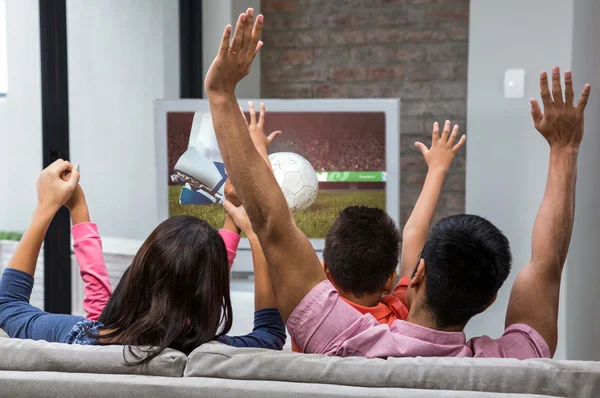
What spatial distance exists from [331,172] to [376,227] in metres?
1.54

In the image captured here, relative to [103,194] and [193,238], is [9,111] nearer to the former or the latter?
[103,194]

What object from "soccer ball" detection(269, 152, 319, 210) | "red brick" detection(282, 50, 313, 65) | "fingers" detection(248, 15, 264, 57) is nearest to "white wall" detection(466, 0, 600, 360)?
"soccer ball" detection(269, 152, 319, 210)

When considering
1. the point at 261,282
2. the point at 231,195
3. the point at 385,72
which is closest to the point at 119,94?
the point at 385,72

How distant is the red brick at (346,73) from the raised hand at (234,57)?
10.2 feet

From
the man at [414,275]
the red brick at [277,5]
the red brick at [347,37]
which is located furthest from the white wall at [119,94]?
the man at [414,275]

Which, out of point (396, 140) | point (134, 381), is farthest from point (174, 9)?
point (134, 381)

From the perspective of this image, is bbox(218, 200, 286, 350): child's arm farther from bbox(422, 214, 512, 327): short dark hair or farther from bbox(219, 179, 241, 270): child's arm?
bbox(422, 214, 512, 327): short dark hair

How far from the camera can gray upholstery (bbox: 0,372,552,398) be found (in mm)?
1230

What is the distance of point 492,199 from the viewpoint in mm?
3494

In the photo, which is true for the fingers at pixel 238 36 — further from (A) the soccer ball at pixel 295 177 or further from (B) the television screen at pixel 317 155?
(B) the television screen at pixel 317 155

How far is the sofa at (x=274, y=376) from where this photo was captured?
124 centimetres

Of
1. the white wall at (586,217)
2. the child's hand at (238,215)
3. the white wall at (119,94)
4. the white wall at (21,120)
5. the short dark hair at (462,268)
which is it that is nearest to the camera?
the short dark hair at (462,268)

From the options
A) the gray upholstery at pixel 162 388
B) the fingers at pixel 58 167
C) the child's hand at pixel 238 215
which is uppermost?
the fingers at pixel 58 167

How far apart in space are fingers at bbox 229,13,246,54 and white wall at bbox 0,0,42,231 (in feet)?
7.15
